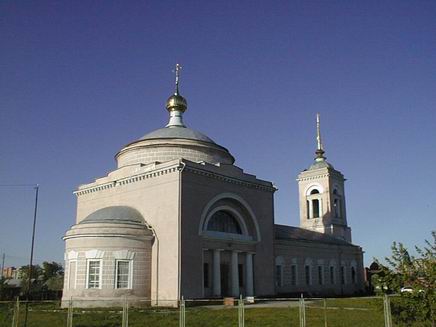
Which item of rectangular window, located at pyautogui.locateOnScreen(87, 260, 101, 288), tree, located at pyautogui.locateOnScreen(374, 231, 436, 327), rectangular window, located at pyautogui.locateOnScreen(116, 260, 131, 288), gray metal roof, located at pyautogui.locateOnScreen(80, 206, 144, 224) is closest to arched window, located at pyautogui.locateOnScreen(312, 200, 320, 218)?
gray metal roof, located at pyautogui.locateOnScreen(80, 206, 144, 224)

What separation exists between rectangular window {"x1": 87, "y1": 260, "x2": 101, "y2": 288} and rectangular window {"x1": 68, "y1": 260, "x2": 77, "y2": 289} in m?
1.06

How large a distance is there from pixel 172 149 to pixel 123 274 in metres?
10.2

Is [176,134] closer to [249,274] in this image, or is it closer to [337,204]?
[249,274]

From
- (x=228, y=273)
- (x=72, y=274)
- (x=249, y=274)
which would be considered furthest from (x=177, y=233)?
(x=249, y=274)

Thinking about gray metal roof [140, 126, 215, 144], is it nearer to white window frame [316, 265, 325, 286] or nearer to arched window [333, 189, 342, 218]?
white window frame [316, 265, 325, 286]

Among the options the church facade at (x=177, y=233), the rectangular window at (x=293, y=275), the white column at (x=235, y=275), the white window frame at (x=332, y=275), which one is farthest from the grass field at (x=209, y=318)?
the white window frame at (x=332, y=275)

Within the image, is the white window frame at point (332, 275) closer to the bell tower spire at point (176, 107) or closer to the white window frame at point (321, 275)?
the white window frame at point (321, 275)

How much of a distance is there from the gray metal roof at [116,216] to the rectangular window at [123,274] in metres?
2.57

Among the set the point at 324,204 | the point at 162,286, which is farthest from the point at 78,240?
the point at 324,204

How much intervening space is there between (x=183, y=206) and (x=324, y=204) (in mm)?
28311

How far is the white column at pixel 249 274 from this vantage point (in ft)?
113

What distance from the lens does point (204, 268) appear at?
32000mm

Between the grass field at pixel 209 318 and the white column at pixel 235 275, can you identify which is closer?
the grass field at pixel 209 318

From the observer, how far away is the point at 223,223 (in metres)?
34.8
